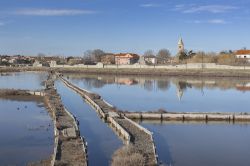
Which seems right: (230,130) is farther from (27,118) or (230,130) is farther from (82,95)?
(82,95)

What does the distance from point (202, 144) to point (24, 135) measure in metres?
8.23

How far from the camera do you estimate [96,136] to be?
20.8m

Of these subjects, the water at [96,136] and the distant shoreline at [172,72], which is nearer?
the water at [96,136]

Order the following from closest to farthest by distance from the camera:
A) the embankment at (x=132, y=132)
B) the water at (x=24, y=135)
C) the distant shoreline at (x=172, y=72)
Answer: the embankment at (x=132, y=132) < the water at (x=24, y=135) < the distant shoreline at (x=172, y=72)

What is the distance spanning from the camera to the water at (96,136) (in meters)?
16.5

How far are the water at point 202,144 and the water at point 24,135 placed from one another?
484cm

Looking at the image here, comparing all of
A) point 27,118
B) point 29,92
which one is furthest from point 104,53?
point 27,118

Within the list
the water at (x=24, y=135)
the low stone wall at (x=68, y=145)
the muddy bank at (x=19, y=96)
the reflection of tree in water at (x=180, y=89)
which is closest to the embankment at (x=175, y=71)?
the reflection of tree in water at (x=180, y=89)

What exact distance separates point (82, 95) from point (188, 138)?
20.5 m

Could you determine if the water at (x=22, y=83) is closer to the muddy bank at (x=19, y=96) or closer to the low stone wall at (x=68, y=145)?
the muddy bank at (x=19, y=96)

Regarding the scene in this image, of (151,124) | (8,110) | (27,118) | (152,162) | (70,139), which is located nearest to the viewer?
(152,162)

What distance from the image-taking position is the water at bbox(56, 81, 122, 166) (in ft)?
54.0

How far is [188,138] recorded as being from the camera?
20.8 metres

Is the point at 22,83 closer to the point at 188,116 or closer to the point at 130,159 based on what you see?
the point at 188,116
